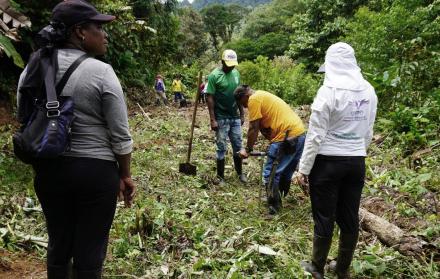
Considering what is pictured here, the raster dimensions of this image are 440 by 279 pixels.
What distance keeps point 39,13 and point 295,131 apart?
8779 mm

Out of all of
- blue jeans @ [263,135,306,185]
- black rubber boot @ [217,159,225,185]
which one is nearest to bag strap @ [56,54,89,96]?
blue jeans @ [263,135,306,185]

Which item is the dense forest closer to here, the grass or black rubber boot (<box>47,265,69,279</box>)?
the grass

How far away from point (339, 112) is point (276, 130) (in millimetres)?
2224

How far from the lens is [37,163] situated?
2.49m

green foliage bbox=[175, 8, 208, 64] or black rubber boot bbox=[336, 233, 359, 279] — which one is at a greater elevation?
green foliage bbox=[175, 8, 208, 64]

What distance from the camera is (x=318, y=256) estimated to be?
378cm

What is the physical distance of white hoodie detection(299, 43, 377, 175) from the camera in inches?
137

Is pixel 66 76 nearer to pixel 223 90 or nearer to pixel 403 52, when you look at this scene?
pixel 223 90

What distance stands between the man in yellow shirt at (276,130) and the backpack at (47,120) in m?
3.45

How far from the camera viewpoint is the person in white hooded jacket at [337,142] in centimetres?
349

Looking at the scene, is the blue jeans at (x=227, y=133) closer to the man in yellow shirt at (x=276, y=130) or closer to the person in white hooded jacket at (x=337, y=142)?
the man in yellow shirt at (x=276, y=130)

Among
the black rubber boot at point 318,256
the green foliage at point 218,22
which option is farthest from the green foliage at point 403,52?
the green foliage at point 218,22

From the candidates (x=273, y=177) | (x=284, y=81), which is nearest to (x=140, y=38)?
(x=284, y=81)

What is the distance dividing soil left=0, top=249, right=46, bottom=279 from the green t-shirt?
373 cm
